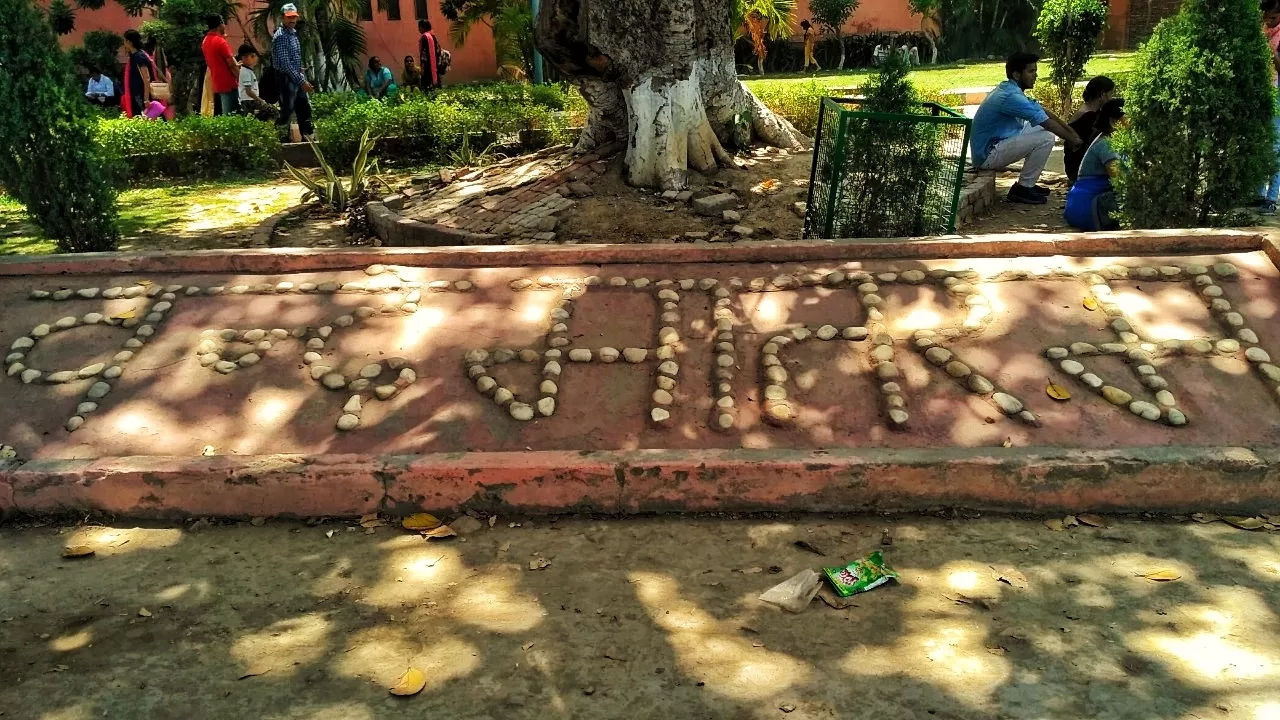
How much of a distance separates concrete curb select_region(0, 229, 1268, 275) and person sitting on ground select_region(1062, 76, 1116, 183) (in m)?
3.45

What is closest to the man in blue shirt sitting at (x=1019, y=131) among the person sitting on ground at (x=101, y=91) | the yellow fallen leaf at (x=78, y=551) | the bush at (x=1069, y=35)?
the bush at (x=1069, y=35)

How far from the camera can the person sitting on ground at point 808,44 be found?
77.4 feet

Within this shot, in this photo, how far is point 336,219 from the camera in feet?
26.1

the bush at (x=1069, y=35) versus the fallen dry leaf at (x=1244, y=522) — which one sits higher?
the bush at (x=1069, y=35)

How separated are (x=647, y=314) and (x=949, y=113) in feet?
8.44

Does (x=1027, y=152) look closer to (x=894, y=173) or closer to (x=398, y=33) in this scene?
(x=894, y=173)

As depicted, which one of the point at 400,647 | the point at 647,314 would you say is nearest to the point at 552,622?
the point at 400,647

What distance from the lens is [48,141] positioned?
555 cm

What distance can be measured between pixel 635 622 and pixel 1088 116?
673 centimetres

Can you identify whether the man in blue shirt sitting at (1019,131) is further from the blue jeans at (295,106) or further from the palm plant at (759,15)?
the blue jeans at (295,106)

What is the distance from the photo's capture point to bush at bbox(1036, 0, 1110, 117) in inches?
438

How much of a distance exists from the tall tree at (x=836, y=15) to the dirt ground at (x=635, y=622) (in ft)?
74.8

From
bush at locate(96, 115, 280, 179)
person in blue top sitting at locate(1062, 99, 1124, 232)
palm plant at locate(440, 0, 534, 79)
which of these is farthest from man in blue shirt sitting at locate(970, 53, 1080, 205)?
palm plant at locate(440, 0, 534, 79)

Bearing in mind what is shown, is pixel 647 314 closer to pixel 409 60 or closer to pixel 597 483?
pixel 597 483
